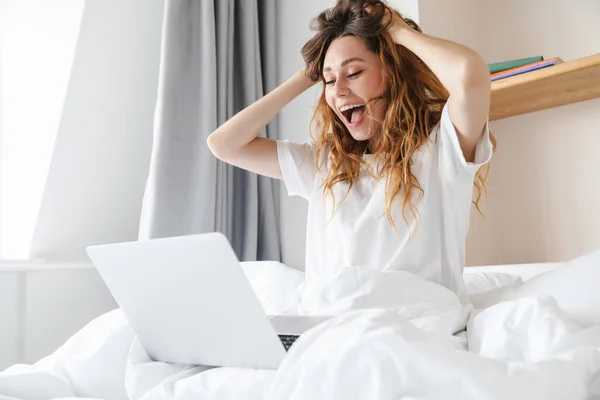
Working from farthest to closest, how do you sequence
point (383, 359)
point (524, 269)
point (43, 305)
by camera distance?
point (43, 305), point (524, 269), point (383, 359)

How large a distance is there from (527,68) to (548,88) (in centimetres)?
8

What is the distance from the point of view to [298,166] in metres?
1.41

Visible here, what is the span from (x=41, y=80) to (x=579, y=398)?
5.91 ft

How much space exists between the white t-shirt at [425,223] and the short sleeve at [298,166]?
16 centimetres

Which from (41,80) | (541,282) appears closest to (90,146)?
(41,80)

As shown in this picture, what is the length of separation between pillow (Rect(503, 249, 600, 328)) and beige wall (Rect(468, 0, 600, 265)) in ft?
2.16

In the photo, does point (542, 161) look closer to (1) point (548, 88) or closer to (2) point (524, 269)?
(1) point (548, 88)

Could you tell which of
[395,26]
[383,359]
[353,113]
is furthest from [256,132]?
[383,359]

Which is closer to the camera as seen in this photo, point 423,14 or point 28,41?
point 423,14

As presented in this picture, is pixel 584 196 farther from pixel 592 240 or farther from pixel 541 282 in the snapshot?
pixel 541 282

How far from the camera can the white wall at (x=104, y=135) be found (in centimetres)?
183

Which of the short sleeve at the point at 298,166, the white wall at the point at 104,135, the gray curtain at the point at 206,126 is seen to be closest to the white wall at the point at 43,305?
the white wall at the point at 104,135

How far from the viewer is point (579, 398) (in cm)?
55

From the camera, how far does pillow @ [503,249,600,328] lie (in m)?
0.93
